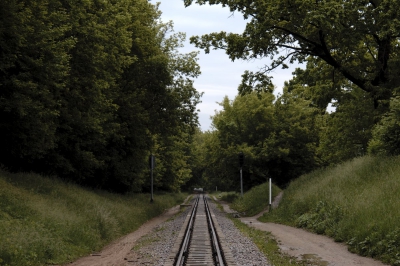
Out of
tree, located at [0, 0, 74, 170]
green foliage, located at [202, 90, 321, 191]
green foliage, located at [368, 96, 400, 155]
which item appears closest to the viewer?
tree, located at [0, 0, 74, 170]

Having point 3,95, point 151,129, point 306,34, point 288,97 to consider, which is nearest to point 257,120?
point 288,97

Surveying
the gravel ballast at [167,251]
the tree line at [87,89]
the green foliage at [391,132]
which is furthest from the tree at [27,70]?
the green foliage at [391,132]

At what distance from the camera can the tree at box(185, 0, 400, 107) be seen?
18.2 metres

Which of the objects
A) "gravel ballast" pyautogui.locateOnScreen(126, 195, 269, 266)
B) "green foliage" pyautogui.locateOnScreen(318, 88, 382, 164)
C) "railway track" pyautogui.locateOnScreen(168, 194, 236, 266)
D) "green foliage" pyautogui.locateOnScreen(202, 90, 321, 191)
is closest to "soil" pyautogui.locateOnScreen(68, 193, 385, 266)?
"gravel ballast" pyautogui.locateOnScreen(126, 195, 269, 266)

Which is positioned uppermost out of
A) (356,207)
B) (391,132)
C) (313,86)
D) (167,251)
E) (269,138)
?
(313,86)

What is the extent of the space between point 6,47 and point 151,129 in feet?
58.4

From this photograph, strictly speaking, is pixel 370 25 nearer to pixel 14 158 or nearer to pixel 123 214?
pixel 123 214

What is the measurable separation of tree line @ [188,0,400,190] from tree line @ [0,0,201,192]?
232 inches

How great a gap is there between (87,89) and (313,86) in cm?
1527

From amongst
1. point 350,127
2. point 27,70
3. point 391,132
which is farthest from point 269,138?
point 27,70

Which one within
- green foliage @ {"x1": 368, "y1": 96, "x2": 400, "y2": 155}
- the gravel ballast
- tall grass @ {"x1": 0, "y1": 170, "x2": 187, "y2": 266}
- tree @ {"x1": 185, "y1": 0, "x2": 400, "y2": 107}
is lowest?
the gravel ballast

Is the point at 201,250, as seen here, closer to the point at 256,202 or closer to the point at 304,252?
the point at 304,252

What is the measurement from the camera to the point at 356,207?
530 inches

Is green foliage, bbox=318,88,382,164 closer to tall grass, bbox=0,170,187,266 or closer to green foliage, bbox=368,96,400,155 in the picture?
green foliage, bbox=368,96,400,155
